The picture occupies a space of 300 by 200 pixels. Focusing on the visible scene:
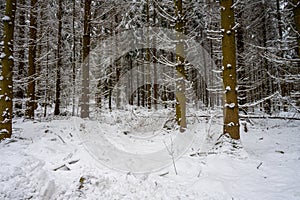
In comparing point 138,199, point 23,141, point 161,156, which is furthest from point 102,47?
point 138,199

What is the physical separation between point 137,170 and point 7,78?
501 centimetres

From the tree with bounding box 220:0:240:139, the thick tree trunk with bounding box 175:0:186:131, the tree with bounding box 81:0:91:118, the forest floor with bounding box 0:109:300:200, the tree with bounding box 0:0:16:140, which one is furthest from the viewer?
the tree with bounding box 81:0:91:118

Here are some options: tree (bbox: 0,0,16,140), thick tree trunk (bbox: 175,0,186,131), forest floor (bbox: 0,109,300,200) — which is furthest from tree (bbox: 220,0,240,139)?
tree (bbox: 0,0,16,140)

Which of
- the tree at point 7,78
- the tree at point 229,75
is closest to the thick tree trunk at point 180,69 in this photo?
the tree at point 229,75

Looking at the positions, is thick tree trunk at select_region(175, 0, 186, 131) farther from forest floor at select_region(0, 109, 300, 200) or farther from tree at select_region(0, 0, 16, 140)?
tree at select_region(0, 0, 16, 140)

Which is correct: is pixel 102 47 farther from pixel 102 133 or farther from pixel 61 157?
pixel 61 157

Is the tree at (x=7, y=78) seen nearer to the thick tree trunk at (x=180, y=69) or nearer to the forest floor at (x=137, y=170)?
the forest floor at (x=137, y=170)

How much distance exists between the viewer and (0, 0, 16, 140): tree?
225 inches

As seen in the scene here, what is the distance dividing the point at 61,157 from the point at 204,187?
3.71 meters

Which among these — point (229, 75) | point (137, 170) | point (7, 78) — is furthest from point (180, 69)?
point (7, 78)

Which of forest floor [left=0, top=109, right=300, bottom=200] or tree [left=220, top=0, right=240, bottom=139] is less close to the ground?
tree [left=220, top=0, right=240, bottom=139]

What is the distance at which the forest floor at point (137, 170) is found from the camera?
3.55 m

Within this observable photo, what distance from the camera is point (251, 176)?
429 cm

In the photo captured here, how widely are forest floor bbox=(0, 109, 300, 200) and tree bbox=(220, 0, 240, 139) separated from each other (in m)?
0.51
